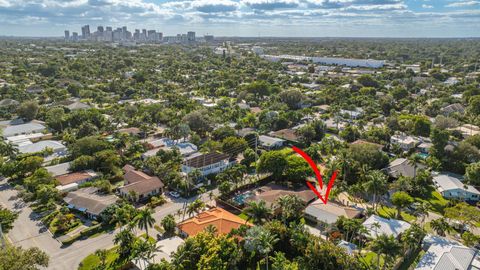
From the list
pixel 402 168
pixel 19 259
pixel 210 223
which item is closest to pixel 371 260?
pixel 210 223

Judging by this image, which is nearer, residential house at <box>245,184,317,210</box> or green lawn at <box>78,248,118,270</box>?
green lawn at <box>78,248,118,270</box>

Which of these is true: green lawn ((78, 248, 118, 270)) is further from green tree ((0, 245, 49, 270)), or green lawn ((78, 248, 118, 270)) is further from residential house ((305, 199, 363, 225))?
residential house ((305, 199, 363, 225))

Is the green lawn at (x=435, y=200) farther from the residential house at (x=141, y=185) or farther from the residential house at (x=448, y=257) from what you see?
the residential house at (x=141, y=185)

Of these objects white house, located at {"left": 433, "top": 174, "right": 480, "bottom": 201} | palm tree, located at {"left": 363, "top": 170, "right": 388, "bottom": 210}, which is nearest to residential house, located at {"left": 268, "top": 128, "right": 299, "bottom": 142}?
white house, located at {"left": 433, "top": 174, "right": 480, "bottom": 201}

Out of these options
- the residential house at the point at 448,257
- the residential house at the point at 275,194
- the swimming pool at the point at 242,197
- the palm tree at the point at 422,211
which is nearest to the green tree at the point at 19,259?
the swimming pool at the point at 242,197

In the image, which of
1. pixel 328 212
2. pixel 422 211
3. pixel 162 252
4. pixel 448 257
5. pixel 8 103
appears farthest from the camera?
→ pixel 8 103

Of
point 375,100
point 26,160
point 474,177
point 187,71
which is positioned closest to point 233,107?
point 375,100

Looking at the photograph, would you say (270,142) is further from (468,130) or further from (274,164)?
(468,130)

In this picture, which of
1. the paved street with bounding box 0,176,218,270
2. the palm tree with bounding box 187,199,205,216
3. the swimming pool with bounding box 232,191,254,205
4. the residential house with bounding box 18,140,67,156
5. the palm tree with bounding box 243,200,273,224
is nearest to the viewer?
the paved street with bounding box 0,176,218,270
